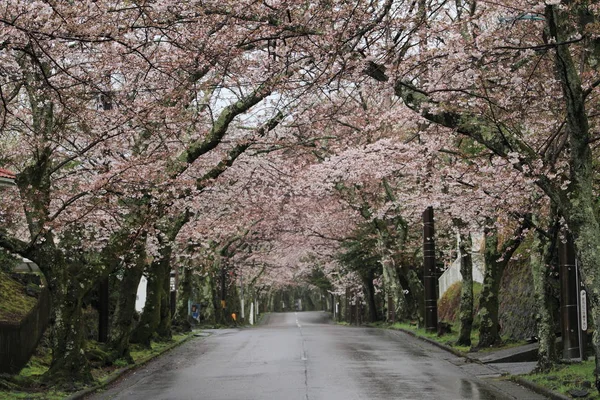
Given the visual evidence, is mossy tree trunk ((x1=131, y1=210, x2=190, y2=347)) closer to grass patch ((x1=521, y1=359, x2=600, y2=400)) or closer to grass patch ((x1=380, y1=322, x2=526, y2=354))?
grass patch ((x1=380, y1=322, x2=526, y2=354))

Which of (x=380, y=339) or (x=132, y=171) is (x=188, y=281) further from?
(x=132, y=171)

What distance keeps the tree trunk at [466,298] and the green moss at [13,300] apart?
12.9 meters

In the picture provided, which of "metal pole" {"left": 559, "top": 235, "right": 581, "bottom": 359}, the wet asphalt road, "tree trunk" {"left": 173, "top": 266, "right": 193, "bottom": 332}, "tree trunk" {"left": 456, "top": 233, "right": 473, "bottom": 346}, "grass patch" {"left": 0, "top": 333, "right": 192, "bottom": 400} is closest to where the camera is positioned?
"grass patch" {"left": 0, "top": 333, "right": 192, "bottom": 400}

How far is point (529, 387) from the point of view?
1489cm

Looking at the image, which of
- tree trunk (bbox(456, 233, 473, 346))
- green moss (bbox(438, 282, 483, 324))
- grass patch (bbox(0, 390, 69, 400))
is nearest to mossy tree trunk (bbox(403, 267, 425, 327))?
green moss (bbox(438, 282, 483, 324))

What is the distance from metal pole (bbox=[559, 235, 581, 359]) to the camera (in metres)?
16.0

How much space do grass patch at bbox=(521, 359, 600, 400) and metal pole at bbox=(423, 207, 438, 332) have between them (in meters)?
13.7

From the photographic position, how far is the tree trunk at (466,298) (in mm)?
24984

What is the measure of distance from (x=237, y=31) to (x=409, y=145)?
1131 cm

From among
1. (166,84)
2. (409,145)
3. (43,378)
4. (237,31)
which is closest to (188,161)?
(166,84)

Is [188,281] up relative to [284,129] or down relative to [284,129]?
down

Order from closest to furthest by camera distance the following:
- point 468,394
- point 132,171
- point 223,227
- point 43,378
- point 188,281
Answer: point 468,394 → point 43,378 → point 132,171 → point 223,227 → point 188,281

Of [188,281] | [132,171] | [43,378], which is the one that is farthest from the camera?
[188,281]

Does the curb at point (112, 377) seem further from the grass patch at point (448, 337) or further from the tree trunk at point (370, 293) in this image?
the tree trunk at point (370, 293)
